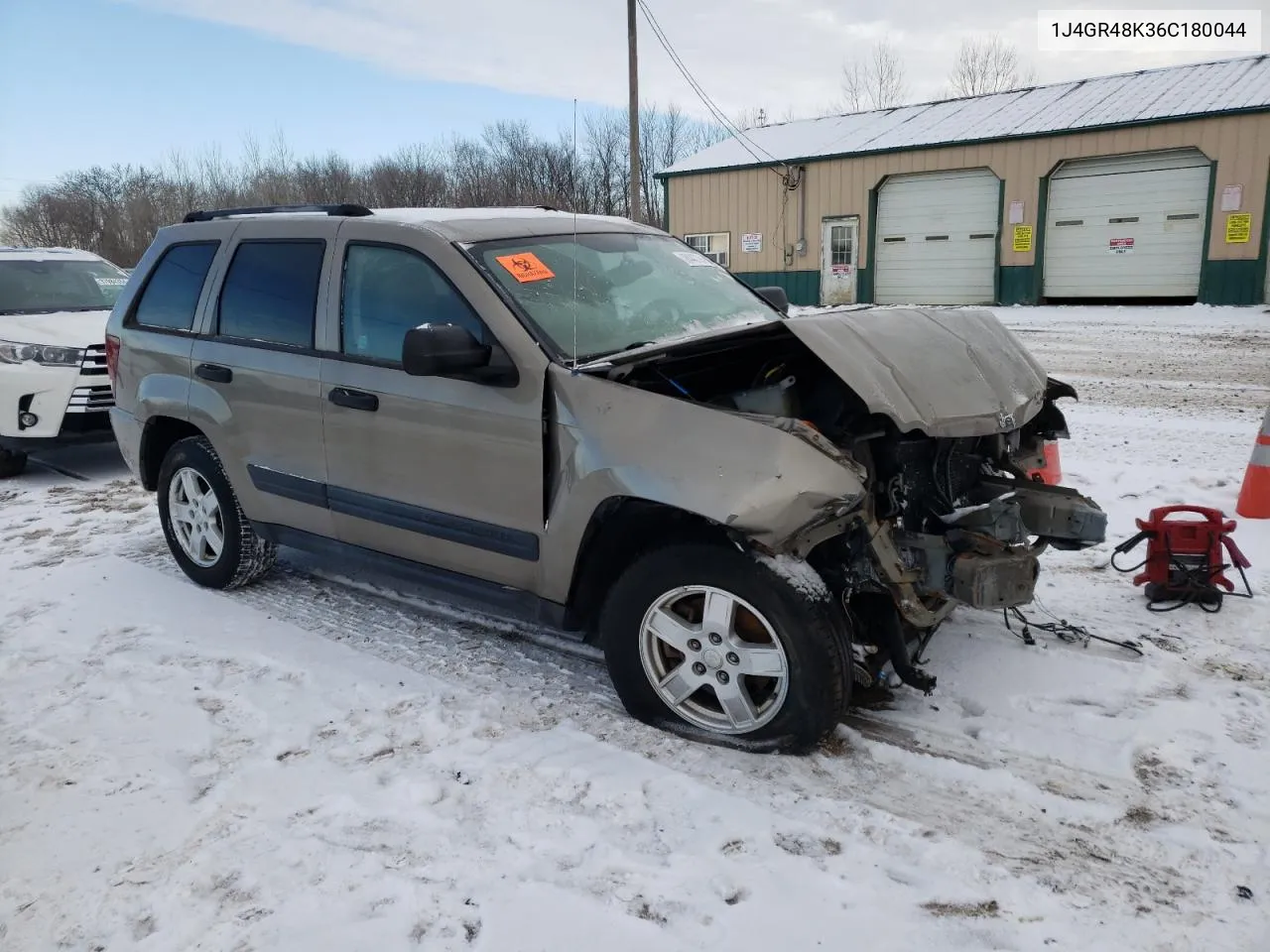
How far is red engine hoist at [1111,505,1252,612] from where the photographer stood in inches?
167

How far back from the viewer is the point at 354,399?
12.8 feet

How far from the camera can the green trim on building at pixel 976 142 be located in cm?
1830

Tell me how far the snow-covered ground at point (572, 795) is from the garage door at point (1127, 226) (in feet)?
58.6

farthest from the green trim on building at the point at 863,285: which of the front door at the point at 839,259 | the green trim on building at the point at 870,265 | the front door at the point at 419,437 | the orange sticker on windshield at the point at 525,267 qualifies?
the front door at the point at 419,437

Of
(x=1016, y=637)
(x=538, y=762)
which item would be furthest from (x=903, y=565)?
(x=538, y=762)

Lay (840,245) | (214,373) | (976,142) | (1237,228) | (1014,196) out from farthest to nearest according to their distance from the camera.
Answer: (840,245) < (976,142) < (1014,196) < (1237,228) < (214,373)

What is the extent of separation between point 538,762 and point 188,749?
126cm

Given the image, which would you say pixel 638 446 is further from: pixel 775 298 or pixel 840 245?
pixel 840 245

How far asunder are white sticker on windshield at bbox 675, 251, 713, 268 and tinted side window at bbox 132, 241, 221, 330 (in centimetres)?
234

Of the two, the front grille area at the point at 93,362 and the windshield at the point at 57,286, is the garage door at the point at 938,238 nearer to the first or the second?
the windshield at the point at 57,286

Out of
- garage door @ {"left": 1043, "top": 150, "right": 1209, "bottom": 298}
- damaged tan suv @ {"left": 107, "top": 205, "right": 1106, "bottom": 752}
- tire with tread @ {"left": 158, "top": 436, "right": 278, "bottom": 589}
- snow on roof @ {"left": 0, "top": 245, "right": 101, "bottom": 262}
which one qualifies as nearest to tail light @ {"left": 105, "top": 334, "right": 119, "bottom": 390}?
tire with tread @ {"left": 158, "top": 436, "right": 278, "bottom": 589}

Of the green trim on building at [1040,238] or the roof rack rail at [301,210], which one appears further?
the green trim on building at [1040,238]

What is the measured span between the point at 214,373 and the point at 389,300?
1.22 metres

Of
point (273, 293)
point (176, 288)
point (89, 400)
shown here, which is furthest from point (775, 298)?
point (89, 400)
